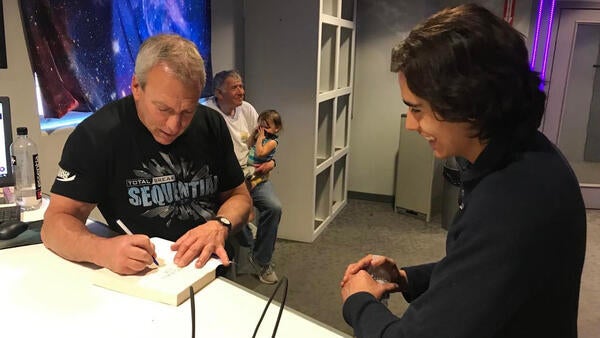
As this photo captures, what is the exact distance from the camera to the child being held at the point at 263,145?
303cm

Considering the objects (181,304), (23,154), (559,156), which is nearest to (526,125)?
(559,156)

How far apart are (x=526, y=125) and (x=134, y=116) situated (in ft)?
3.63

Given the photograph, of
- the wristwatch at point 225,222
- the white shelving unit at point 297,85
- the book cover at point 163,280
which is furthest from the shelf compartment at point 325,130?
the book cover at point 163,280

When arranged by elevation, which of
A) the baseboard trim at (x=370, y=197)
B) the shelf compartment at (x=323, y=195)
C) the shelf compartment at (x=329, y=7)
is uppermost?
the shelf compartment at (x=329, y=7)

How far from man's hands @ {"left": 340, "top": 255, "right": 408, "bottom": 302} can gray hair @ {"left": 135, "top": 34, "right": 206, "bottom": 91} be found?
0.67 meters

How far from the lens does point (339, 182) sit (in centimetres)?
438

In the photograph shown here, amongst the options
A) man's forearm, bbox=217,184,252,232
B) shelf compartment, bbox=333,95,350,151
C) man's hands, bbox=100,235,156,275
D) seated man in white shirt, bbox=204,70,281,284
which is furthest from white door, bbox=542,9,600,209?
man's hands, bbox=100,235,156,275

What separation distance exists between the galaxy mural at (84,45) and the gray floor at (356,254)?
135 cm

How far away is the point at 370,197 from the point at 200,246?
3496 mm

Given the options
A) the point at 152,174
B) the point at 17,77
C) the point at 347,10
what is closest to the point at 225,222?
the point at 152,174

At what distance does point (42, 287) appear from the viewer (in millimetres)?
1211

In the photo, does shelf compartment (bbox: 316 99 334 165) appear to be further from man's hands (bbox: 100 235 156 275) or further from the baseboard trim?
man's hands (bbox: 100 235 156 275)

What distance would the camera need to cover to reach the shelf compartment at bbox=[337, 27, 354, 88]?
4176 mm

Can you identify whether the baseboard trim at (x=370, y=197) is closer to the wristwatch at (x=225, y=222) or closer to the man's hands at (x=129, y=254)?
the wristwatch at (x=225, y=222)
